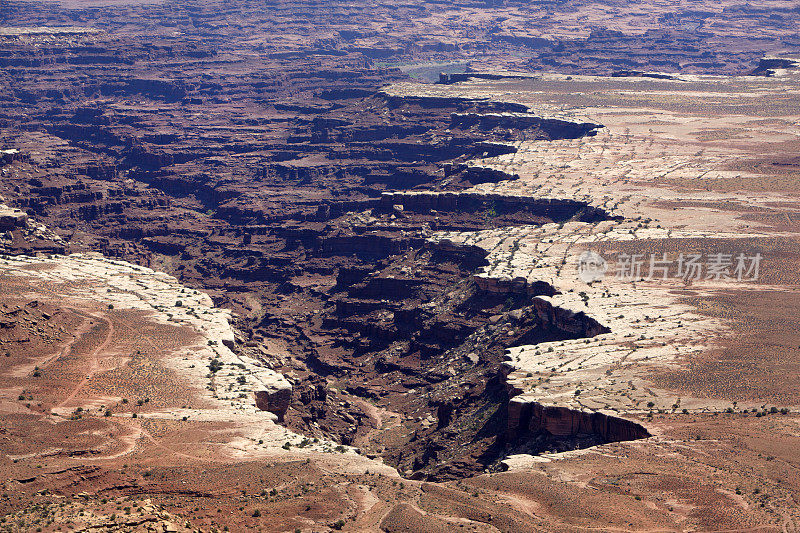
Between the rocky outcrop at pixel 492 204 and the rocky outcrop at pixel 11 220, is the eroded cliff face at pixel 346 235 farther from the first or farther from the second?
the rocky outcrop at pixel 11 220

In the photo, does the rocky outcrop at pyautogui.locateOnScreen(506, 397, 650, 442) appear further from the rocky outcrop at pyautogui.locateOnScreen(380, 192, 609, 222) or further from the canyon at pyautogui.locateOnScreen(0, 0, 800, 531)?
the rocky outcrop at pyautogui.locateOnScreen(380, 192, 609, 222)

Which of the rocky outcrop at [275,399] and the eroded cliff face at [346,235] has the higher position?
the rocky outcrop at [275,399]

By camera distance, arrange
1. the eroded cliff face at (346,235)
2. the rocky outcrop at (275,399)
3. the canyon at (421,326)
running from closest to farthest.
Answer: the canyon at (421,326) → the rocky outcrop at (275,399) → the eroded cliff face at (346,235)

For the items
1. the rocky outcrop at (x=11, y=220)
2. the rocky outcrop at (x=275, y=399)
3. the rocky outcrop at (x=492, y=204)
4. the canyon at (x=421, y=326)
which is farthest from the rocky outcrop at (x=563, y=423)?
the rocky outcrop at (x=11, y=220)

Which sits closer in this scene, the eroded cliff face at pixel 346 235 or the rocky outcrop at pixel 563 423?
the rocky outcrop at pixel 563 423

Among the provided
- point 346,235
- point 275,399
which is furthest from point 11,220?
point 275,399

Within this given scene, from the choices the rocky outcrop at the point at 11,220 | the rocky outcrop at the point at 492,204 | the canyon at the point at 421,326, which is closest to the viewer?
the canyon at the point at 421,326

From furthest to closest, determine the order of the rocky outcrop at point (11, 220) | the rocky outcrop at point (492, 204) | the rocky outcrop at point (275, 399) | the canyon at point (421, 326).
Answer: the rocky outcrop at point (492, 204)
the rocky outcrop at point (11, 220)
the rocky outcrop at point (275, 399)
the canyon at point (421, 326)

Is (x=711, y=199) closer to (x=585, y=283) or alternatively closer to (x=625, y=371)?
(x=585, y=283)

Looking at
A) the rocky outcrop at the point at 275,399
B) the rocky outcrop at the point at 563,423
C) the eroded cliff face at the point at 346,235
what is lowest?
the eroded cliff face at the point at 346,235

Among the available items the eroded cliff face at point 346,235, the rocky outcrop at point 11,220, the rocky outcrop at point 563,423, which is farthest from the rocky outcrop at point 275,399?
the rocky outcrop at point 11,220

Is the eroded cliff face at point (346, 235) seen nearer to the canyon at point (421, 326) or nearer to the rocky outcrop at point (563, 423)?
the canyon at point (421, 326)

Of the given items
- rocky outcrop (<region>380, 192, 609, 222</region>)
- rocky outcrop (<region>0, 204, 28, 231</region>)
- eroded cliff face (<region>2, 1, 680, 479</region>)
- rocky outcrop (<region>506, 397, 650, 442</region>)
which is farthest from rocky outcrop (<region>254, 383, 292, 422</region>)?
rocky outcrop (<region>0, 204, 28, 231</region>)
